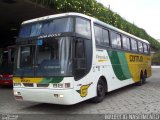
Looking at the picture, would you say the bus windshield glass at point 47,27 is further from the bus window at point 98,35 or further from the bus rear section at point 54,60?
the bus window at point 98,35

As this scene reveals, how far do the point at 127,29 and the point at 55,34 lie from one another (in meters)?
18.1

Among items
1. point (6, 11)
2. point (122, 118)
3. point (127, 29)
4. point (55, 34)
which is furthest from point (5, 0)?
point (127, 29)

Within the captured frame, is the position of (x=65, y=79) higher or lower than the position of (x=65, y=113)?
higher

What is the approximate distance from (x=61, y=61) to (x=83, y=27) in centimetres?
181

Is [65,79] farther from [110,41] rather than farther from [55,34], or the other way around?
[110,41]

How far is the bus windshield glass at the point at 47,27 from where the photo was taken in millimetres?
9344

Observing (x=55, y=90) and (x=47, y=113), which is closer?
(x=55, y=90)

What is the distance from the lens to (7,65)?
56.4 ft

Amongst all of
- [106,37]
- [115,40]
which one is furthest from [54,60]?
[115,40]

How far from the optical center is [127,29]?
26.5m

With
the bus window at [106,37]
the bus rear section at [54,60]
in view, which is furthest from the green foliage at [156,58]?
the bus rear section at [54,60]

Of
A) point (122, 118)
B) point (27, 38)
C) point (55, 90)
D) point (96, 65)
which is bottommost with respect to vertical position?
point (122, 118)

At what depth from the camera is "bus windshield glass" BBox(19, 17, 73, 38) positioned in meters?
9.34

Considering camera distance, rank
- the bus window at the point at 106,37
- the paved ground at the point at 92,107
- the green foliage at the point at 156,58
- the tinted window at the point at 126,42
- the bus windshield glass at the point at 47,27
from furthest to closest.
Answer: the green foliage at the point at 156,58 → the tinted window at the point at 126,42 → the bus window at the point at 106,37 → the paved ground at the point at 92,107 → the bus windshield glass at the point at 47,27
